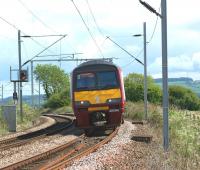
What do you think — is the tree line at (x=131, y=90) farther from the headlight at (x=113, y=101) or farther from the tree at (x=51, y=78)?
the headlight at (x=113, y=101)

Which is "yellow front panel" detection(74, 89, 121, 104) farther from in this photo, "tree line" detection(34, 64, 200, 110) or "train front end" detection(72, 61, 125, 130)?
"tree line" detection(34, 64, 200, 110)

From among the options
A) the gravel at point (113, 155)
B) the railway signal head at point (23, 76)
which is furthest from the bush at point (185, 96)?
the gravel at point (113, 155)

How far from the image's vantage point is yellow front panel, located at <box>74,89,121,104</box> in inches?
937

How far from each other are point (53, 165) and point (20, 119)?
25444mm

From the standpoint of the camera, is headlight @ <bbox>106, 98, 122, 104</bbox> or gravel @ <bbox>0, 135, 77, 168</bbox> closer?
gravel @ <bbox>0, 135, 77, 168</bbox>

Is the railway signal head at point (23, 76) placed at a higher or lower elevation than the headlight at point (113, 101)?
higher

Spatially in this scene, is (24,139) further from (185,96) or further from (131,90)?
(185,96)

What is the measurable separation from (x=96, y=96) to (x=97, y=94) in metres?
0.10

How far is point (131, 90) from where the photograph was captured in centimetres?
7675

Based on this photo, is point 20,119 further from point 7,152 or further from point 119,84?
point 7,152

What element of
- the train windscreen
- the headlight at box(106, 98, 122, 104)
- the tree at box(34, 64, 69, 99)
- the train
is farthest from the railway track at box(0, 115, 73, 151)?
the tree at box(34, 64, 69, 99)

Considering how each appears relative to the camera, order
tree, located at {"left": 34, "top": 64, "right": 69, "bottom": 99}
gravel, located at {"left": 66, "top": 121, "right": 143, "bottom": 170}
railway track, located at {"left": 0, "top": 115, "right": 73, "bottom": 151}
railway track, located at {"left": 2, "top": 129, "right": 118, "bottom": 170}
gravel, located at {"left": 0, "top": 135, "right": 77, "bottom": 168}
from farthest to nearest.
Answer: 1. tree, located at {"left": 34, "top": 64, "right": 69, "bottom": 99}
2. railway track, located at {"left": 0, "top": 115, "right": 73, "bottom": 151}
3. gravel, located at {"left": 0, "top": 135, "right": 77, "bottom": 168}
4. railway track, located at {"left": 2, "top": 129, "right": 118, "bottom": 170}
5. gravel, located at {"left": 66, "top": 121, "right": 143, "bottom": 170}

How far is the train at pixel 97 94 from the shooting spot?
23.8 metres

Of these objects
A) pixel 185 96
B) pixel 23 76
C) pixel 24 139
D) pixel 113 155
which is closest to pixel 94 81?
pixel 24 139
